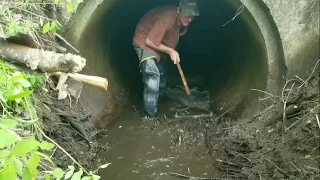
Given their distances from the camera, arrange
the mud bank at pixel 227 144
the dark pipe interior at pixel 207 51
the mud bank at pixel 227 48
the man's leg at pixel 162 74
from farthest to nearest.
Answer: the man's leg at pixel 162 74 < the dark pipe interior at pixel 207 51 < the mud bank at pixel 227 48 < the mud bank at pixel 227 144

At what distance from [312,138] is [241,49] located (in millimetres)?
2871

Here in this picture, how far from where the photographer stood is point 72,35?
4.80 metres

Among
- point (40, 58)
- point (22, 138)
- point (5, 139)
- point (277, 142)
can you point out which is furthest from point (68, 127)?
point (5, 139)

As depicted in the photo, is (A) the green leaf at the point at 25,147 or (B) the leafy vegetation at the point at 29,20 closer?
(A) the green leaf at the point at 25,147

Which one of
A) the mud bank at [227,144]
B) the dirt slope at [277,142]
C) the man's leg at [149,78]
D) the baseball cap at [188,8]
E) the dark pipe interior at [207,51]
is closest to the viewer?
the dirt slope at [277,142]

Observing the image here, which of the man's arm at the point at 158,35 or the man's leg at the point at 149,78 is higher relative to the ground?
the man's arm at the point at 158,35

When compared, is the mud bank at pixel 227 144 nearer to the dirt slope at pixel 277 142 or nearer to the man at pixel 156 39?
the dirt slope at pixel 277 142

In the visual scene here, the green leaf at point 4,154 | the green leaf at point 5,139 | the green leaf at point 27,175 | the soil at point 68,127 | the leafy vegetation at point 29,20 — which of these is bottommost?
the soil at point 68,127

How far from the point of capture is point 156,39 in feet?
18.5

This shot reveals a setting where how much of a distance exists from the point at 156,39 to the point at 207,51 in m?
3.12

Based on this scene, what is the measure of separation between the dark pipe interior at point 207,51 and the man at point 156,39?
1.78 ft

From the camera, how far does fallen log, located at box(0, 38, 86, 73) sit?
3.47 metres

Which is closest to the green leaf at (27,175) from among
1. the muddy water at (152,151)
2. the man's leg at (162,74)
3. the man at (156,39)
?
the muddy water at (152,151)

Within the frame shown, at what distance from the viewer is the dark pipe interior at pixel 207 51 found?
5.36 metres
